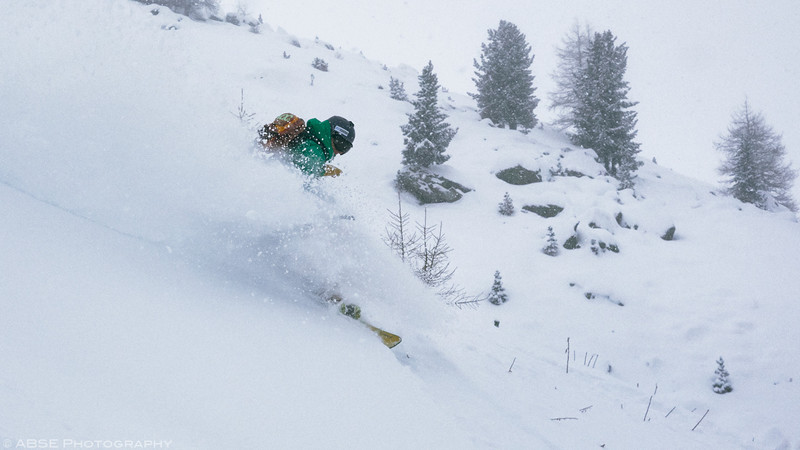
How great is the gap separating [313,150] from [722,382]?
26.6 ft

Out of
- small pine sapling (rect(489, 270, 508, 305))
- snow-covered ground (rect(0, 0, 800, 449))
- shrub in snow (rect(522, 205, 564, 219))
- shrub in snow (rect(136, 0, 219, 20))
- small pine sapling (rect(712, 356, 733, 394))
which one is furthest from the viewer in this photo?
shrub in snow (rect(136, 0, 219, 20))

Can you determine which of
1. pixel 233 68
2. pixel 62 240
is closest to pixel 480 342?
pixel 62 240

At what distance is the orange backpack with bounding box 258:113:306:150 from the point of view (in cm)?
377

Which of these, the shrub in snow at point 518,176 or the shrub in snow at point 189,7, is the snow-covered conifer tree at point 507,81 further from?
the shrub in snow at point 189,7

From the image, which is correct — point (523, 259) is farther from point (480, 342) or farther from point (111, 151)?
point (111, 151)

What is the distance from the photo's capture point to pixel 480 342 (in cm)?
461

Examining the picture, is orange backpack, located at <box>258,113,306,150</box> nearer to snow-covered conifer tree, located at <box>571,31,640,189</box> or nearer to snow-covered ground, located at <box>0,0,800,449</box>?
snow-covered ground, located at <box>0,0,800,449</box>

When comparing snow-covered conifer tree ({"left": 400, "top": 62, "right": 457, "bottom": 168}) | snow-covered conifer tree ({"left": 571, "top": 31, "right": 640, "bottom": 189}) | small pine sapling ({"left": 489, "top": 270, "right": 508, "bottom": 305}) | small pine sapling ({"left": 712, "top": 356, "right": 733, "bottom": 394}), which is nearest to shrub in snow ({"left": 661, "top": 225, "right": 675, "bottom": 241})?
snow-covered conifer tree ({"left": 571, "top": 31, "right": 640, "bottom": 189})

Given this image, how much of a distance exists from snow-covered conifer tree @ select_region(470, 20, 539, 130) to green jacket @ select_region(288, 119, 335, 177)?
72.1 ft

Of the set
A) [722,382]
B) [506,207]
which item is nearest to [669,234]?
[506,207]

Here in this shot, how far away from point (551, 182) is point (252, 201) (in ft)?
49.8

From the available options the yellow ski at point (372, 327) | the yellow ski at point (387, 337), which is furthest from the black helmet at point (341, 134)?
the yellow ski at point (387, 337)

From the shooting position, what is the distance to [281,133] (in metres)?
3.81

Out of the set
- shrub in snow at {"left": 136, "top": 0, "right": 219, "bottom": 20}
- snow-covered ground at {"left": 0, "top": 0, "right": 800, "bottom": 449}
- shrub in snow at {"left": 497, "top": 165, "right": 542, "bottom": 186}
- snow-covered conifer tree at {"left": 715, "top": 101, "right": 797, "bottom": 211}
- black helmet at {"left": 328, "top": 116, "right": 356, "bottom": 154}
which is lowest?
snow-covered ground at {"left": 0, "top": 0, "right": 800, "bottom": 449}
